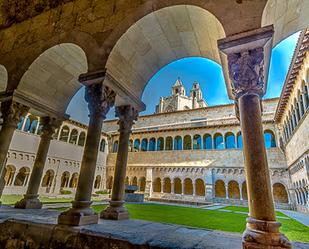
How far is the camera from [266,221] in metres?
2.10

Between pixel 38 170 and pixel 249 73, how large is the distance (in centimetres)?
567

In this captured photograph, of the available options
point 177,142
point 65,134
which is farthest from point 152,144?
point 65,134

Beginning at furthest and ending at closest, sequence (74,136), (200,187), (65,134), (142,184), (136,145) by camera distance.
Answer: (136,145) → (142,184) → (74,136) → (65,134) → (200,187)

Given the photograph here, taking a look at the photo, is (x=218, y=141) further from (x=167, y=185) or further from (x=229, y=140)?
(x=167, y=185)

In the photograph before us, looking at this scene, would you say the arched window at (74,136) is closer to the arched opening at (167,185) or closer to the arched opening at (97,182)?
the arched opening at (97,182)

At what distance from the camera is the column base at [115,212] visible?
12.8 ft

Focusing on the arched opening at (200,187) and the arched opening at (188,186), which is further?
the arched opening at (188,186)

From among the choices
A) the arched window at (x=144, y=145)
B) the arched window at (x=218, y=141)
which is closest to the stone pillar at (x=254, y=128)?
the arched window at (x=218, y=141)

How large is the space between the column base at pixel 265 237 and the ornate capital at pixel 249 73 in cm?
168

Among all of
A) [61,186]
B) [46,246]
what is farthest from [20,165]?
[46,246]

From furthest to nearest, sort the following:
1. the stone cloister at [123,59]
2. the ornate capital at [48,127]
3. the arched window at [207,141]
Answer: the arched window at [207,141] → the ornate capital at [48,127] → the stone cloister at [123,59]

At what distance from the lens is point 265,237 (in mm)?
1990

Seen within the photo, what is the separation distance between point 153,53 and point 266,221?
3934 millimetres

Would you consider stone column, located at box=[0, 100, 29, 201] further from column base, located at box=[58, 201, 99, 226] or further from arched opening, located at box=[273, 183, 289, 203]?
arched opening, located at box=[273, 183, 289, 203]
